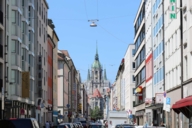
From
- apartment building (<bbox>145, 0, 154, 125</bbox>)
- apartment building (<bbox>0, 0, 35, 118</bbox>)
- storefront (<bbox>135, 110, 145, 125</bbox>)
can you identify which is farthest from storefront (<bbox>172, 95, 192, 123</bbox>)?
storefront (<bbox>135, 110, 145, 125</bbox>)

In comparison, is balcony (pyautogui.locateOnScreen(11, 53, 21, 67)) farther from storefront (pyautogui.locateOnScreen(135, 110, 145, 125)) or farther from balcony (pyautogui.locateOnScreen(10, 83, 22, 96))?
storefront (pyautogui.locateOnScreen(135, 110, 145, 125))

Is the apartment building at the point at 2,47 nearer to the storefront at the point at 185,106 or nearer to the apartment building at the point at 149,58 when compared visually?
the storefront at the point at 185,106

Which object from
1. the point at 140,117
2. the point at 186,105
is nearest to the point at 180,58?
the point at 186,105

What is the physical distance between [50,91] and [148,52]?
2261cm

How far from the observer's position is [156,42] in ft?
190

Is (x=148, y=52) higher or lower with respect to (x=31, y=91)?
higher

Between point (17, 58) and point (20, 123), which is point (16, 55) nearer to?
point (17, 58)

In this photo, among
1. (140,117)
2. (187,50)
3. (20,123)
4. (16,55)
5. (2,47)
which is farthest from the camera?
(140,117)

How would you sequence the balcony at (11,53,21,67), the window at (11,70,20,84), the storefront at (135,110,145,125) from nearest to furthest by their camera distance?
the window at (11,70,20,84) → the balcony at (11,53,21,67) → the storefront at (135,110,145,125)

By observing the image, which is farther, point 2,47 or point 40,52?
point 40,52

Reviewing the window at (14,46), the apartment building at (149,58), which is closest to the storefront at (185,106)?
the window at (14,46)

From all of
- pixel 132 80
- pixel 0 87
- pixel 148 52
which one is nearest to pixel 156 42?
pixel 148 52

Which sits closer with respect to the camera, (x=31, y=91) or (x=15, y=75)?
(x=15, y=75)

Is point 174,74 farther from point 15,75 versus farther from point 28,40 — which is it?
point 28,40
